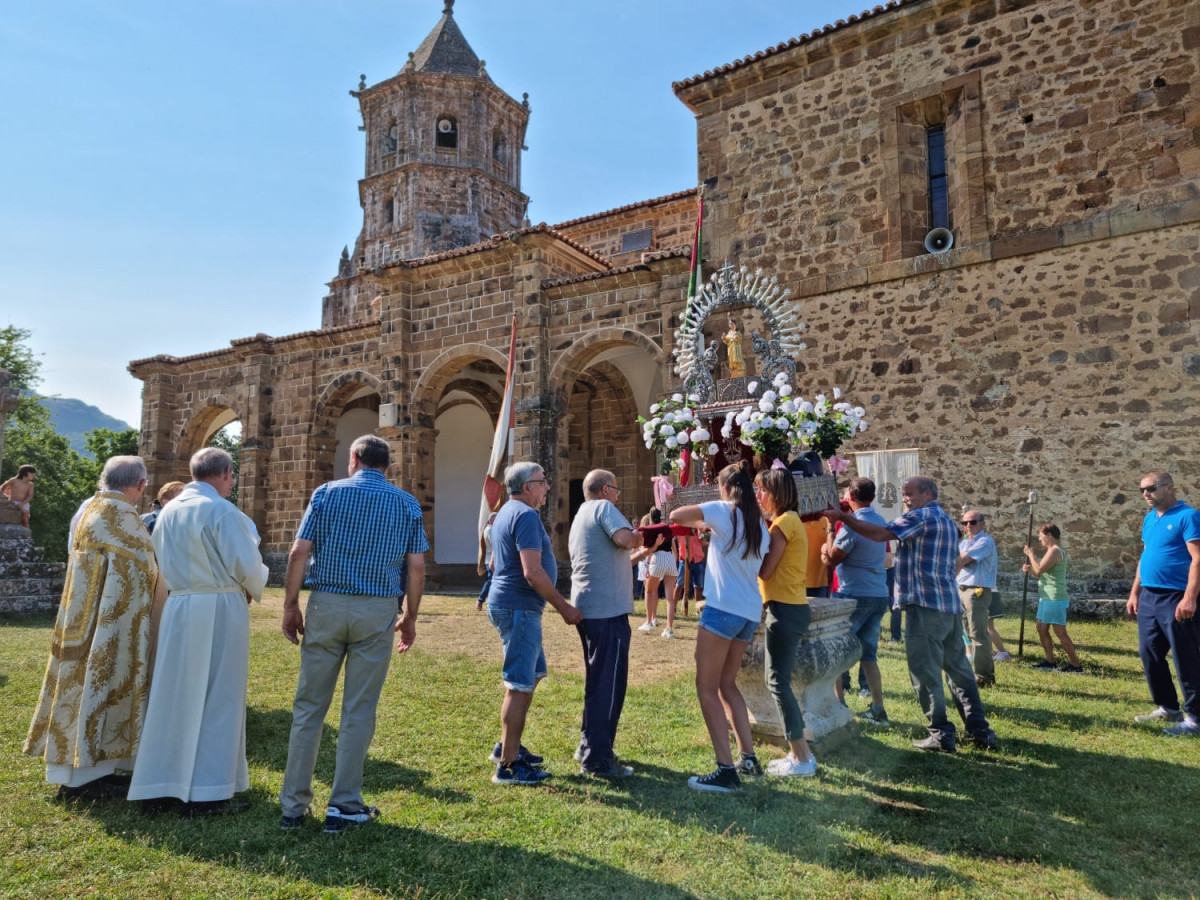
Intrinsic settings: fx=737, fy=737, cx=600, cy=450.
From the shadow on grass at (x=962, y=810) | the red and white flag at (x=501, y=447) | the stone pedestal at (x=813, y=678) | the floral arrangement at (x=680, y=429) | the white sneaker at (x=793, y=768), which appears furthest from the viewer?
the red and white flag at (x=501, y=447)

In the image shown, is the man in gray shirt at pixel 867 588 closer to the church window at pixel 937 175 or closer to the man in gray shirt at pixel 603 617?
the man in gray shirt at pixel 603 617

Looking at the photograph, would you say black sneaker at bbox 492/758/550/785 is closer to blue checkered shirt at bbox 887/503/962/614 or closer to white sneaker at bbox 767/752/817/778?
white sneaker at bbox 767/752/817/778

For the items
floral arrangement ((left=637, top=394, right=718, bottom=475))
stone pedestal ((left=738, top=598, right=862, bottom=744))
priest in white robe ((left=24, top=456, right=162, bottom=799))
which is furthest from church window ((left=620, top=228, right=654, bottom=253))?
priest in white robe ((left=24, top=456, right=162, bottom=799))

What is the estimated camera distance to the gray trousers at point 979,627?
6145 mm

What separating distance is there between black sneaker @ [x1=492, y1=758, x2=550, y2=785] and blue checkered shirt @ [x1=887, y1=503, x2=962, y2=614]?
2.48m

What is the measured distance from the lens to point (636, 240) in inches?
687

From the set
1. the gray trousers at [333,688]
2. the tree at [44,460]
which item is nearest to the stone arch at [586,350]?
the gray trousers at [333,688]

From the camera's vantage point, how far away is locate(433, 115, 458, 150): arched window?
29.5m

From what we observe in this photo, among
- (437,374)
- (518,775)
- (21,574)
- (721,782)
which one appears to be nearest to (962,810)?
(721,782)

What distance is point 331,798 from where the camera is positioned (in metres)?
3.42

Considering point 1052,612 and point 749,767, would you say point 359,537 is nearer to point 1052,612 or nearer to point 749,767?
point 749,767

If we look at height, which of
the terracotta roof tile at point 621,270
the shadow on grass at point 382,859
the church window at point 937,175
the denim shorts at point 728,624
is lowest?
the shadow on grass at point 382,859

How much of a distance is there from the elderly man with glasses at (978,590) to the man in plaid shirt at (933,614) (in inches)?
62.3

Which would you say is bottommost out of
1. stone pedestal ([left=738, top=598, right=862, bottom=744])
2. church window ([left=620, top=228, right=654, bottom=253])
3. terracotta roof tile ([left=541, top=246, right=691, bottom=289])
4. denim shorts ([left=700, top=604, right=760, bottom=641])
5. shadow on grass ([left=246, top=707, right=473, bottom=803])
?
shadow on grass ([left=246, top=707, right=473, bottom=803])
